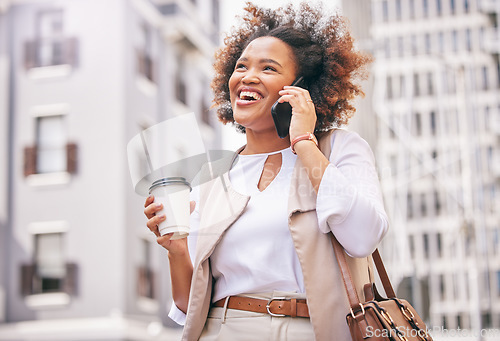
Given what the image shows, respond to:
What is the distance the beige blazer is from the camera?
227 cm

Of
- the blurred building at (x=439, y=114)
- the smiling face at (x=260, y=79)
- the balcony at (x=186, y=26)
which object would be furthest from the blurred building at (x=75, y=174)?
the blurred building at (x=439, y=114)

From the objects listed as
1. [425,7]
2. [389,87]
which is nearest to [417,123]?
[389,87]

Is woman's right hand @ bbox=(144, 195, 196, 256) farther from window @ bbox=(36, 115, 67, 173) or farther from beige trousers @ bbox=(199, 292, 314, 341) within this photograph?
window @ bbox=(36, 115, 67, 173)

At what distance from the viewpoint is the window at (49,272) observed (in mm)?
17969

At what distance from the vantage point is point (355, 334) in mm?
2199

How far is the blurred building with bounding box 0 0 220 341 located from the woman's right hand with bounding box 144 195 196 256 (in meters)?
14.8

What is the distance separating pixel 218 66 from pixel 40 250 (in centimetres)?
1614

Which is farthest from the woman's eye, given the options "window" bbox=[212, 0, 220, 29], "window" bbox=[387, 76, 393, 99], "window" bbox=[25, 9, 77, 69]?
"window" bbox=[387, 76, 393, 99]

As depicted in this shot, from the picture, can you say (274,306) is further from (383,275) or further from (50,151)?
(50,151)

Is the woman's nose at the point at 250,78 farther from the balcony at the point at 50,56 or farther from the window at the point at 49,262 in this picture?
the balcony at the point at 50,56

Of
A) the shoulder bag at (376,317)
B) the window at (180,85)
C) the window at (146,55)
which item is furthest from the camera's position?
the window at (180,85)

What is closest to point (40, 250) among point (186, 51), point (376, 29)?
point (186, 51)

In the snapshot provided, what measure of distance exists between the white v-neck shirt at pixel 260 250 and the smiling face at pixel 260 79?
196 millimetres

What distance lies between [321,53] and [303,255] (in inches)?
31.4
